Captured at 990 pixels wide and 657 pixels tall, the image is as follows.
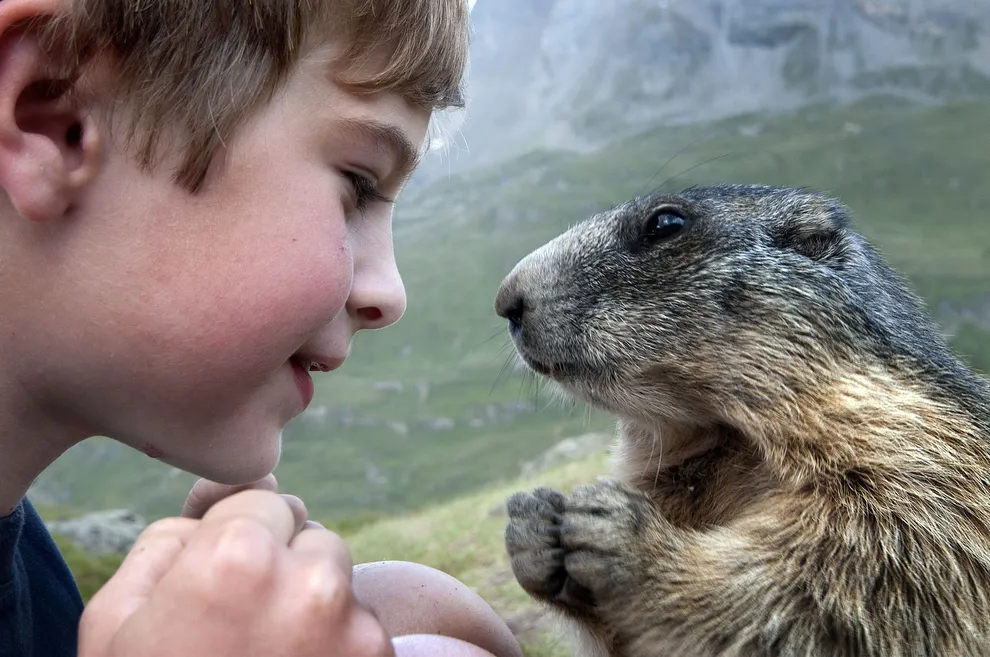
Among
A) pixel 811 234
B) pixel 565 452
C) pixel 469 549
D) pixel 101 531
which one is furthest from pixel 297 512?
pixel 565 452

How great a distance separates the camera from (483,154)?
12.2 feet

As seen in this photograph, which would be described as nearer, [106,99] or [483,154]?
[106,99]

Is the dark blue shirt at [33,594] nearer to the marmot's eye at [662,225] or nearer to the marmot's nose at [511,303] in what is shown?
the marmot's nose at [511,303]

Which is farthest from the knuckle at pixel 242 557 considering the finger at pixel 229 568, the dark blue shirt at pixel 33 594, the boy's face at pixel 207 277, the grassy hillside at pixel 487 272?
the grassy hillside at pixel 487 272

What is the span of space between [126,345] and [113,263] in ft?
0.34

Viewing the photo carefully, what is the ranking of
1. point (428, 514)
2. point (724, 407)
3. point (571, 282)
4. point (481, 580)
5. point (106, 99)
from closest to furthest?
point (106, 99) < point (724, 407) < point (571, 282) < point (481, 580) < point (428, 514)

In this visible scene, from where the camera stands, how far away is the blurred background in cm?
301

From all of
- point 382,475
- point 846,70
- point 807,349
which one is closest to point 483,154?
point 382,475

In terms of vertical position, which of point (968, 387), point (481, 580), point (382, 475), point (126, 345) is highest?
point (126, 345)

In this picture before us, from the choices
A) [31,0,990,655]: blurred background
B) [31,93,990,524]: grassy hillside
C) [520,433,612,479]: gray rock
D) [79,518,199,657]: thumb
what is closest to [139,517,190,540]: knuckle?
[79,518,199,657]: thumb

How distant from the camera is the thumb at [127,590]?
666 mm

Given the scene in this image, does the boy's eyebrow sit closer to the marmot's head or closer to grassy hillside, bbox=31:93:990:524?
the marmot's head

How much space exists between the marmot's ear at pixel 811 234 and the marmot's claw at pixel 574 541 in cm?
61

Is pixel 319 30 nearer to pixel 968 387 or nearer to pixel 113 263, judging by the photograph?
pixel 113 263
